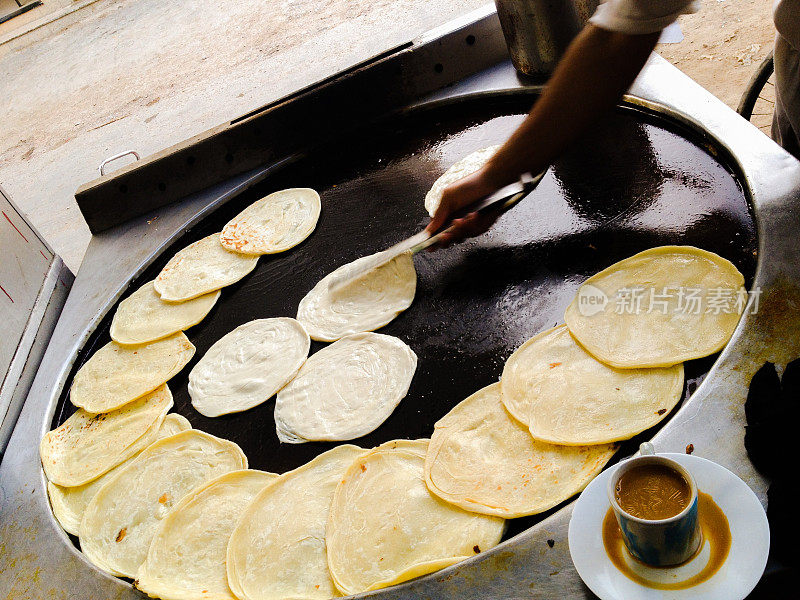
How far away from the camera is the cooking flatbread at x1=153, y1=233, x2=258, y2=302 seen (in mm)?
2848

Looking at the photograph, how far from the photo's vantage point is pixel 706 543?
143 cm

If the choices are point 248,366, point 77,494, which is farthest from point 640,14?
point 77,494

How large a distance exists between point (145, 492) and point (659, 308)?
71.0 inches

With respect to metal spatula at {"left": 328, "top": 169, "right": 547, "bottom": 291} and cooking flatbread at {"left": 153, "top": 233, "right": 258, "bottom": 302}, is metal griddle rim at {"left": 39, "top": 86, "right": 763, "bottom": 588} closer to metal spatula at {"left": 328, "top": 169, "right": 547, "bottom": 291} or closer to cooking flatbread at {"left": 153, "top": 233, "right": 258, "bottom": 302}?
cooking flatbread at {"left": 153, "top": 233, "right": 258, "bottom": 302}

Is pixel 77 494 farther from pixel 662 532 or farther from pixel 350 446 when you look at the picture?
pixel 662 532

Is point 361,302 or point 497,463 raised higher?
point 361,302

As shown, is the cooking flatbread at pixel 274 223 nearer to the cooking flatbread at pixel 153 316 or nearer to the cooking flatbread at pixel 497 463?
the cooking flatbread at pixel 153 316

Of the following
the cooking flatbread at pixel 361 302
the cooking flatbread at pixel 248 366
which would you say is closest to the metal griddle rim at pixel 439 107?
the cooking flatbread at pixel 248 366

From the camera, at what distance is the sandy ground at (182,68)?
17.8ft

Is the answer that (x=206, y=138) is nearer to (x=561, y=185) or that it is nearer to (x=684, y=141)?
(x=561, y=185)

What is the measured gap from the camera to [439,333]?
2.33m

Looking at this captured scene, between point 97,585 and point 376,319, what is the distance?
125 centimetres

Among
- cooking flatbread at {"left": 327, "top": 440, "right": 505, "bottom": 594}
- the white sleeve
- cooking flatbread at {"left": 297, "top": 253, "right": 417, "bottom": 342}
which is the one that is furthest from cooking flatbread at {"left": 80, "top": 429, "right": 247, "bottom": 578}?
the white sleeve

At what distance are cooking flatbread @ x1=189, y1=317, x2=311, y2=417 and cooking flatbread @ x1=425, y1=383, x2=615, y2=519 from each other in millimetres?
707
